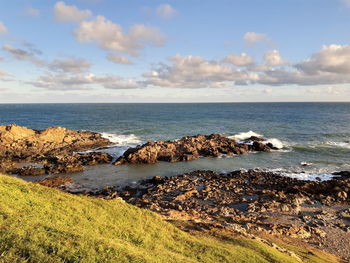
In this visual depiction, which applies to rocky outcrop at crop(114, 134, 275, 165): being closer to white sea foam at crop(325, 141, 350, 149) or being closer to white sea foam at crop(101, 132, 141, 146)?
white sea foam at crop(101, 132, 141, 146)

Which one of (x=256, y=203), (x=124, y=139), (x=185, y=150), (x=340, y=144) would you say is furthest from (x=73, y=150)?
(x=340, y=144)

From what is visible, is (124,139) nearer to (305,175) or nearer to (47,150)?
(47,150)

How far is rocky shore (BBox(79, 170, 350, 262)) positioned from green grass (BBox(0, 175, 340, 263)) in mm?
4909

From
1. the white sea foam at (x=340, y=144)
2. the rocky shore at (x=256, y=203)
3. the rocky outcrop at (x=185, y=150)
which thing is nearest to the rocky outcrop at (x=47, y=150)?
the rocky outcrop at (x=185, y=150)

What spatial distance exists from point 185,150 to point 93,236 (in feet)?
145

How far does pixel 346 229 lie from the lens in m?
23.4

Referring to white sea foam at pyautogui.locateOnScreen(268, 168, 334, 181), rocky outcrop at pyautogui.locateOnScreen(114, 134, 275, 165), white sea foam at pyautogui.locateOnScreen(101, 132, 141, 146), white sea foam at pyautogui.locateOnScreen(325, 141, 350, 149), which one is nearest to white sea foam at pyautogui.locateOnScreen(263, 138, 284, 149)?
rocky outcrop at pyautogui.locateOnScreen(114, 134, 275, 165)

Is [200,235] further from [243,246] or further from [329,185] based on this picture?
[329,185]

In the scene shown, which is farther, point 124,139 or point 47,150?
point 124,139

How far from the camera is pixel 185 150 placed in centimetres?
5656

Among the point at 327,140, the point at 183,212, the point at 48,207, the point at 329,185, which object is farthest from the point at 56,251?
the point at 327,140

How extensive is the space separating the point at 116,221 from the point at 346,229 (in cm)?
2154

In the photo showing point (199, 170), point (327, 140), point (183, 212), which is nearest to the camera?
point (183, 212)

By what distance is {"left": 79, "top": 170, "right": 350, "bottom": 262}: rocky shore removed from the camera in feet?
73.8
